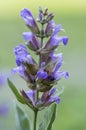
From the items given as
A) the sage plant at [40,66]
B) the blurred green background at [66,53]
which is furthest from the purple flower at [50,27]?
the blurred green background at [66,53]

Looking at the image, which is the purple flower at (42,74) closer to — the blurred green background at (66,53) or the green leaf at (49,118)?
the green leaf at (49,118)

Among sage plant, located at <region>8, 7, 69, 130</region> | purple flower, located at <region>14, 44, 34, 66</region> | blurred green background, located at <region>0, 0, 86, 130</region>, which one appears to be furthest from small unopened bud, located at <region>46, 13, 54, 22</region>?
blurred green background, located at <region>0, 0, 86, 130</region>

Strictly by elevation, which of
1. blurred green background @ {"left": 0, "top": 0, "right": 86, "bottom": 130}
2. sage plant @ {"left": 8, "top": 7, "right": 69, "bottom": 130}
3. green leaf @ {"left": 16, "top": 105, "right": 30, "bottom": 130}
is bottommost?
blurred green background @ {"left": 0, "top": 0, "right": 86, "bottom": 130}

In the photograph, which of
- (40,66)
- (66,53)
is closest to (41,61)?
(40,66)

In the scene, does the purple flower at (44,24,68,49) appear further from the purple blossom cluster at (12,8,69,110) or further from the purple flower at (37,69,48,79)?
the purple flower at (37,69,48,79)

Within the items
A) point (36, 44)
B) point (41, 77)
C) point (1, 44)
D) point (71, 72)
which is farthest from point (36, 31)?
point (1, 44)

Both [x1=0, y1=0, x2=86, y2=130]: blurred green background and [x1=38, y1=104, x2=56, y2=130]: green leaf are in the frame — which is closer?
[x1=38, y1=104, x2=56, y2=130]: green leaf

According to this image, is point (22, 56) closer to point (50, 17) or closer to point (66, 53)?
point (50, 17)
